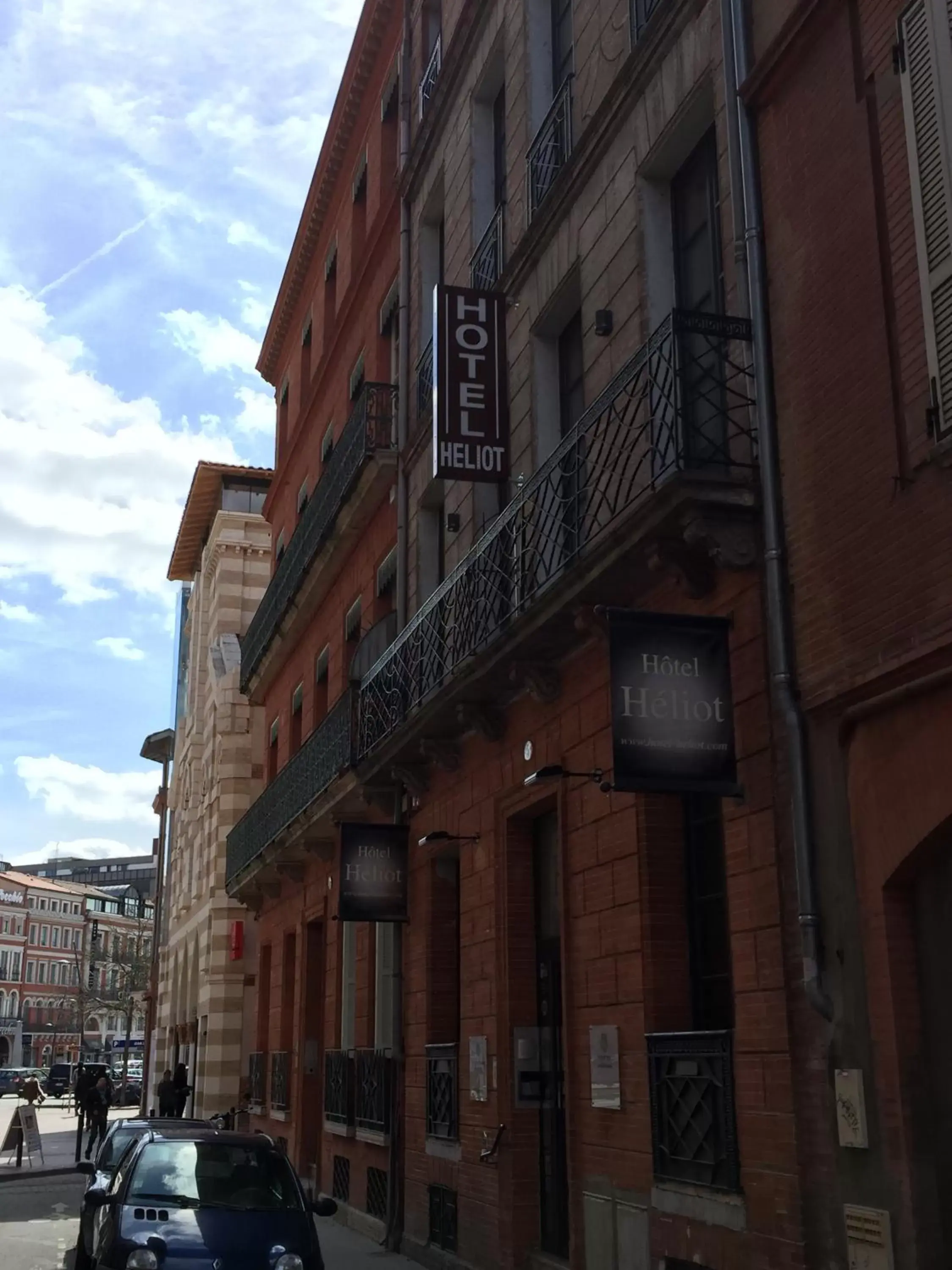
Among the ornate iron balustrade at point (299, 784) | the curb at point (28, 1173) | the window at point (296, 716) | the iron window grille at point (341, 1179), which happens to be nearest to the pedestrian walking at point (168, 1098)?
the curb at point (28, 1173)

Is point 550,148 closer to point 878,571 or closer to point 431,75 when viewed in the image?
point 431,75

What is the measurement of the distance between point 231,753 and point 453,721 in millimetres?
21048

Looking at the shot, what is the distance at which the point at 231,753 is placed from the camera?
112 feet

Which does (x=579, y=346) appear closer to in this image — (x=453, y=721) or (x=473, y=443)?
(x=473, y=443)

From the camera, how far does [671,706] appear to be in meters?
8.59

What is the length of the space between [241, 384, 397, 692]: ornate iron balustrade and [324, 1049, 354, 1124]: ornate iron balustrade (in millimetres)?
7511

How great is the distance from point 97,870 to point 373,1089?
167318 mm

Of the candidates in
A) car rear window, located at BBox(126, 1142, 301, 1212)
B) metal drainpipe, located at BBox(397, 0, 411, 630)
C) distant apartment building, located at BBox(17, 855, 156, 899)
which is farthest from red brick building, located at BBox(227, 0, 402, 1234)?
distant apartment building, located at BBox(17, 855, 156, 899)

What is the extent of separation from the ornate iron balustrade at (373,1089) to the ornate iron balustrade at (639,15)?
11.1 metres

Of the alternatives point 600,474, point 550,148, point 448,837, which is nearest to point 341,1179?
point 448,837

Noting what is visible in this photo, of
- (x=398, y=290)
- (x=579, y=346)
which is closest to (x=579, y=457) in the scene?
(x=579, y=346)

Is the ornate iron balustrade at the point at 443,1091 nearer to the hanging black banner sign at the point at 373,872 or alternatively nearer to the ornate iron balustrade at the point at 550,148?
the hanging black banner sign at the point at 373,872

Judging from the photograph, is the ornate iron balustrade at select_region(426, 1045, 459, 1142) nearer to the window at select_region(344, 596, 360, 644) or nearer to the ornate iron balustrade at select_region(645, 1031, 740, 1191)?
the ornate iron balustrade at select_region(645, 1031, 740, 1191)

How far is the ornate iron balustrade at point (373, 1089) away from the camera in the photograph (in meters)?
16.2
